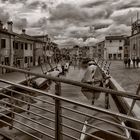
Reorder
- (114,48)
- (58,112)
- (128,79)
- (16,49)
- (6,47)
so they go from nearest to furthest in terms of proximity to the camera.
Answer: (58,112)
(128,79)
(6,47)
(16,49)
(114,48)

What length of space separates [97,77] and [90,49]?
107 metres

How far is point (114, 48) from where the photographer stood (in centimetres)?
7331

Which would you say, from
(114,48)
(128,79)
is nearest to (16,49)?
(128,79)

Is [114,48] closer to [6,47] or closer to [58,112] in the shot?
[6,47]

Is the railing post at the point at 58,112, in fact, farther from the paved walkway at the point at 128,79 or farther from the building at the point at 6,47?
the building at the point at 6,47

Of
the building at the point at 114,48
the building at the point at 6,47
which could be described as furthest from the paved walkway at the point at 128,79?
the building at the point at 114,48

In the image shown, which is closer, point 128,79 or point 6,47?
point 128,79

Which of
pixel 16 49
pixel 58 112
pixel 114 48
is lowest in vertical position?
pixel 58 112

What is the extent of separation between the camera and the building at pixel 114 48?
238 feet

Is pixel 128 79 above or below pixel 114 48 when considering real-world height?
below

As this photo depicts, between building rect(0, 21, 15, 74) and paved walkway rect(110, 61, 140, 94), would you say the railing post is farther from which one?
building rect(0, 21, 15, 74)

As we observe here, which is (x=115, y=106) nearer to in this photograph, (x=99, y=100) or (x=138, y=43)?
(x=99, y=100)

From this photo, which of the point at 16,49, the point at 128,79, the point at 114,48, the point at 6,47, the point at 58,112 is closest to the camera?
the point at 58,112

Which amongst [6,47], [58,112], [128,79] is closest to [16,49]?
[6,47]
